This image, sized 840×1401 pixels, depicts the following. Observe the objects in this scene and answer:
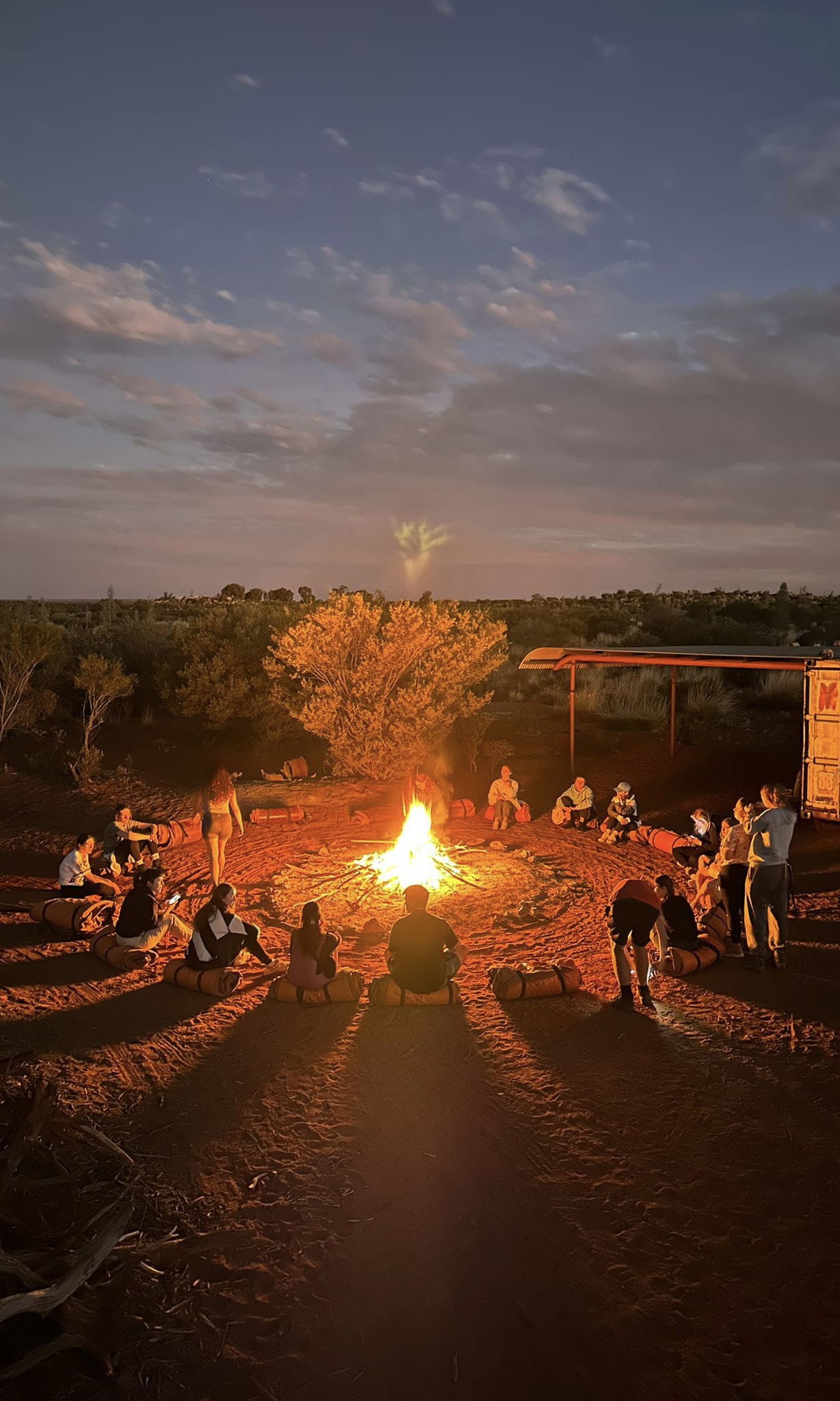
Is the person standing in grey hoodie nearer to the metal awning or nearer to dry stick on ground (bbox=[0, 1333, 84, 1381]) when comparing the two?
the metal awning

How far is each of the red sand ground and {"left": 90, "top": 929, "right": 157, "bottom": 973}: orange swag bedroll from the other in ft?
0.42

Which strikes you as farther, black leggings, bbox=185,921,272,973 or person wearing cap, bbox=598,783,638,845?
person wearing cap, bbox=598,783,638,845

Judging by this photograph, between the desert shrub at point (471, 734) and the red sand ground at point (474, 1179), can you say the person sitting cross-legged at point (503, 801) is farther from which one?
the red sand ground at point (474, 1179)

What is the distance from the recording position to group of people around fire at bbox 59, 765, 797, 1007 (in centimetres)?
663

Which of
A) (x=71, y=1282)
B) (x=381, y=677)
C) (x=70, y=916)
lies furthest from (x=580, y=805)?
(x=71, y=1282)

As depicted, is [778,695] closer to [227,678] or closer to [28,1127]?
[227,678]

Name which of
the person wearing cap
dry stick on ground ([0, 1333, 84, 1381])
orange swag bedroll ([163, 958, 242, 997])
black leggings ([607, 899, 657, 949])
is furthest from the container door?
dry stick on ground ([0, 1333, 84, 1381])

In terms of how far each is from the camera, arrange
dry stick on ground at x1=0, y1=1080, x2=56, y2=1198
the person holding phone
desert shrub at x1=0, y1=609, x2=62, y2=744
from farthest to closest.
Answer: desert shrub at x1=0, y1=609, x2=62, y2=744 < the person holding phone < dry stick on ground at x1=0, y1=1080, x2=56, y2=1198

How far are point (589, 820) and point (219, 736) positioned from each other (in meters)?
9.40

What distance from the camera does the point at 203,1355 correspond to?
3.43 metres

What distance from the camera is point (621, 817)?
39.4ft

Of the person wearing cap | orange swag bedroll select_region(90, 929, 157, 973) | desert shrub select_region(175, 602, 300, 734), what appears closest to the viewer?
orange swag bedroll select_region(90, 929, 157, 973)

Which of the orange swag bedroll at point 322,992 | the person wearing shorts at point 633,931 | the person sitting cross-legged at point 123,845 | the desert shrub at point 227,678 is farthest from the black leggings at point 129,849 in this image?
Answer: the desert shrub at point 227,678

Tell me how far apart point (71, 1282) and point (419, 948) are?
12.1 feet
